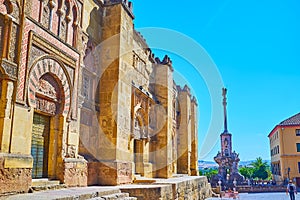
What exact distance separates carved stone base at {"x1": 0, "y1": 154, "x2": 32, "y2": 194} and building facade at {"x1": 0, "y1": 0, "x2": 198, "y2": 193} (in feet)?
0.05

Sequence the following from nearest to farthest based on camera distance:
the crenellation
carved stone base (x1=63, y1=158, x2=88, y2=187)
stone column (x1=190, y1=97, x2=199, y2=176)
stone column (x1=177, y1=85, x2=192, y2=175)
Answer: carved stone base (x1=63, y1=158, x2=88, y2=187) < the crenellation < stone column (x1=177, y1=85, x2=192, y2=175) < stone column (x1=190, y1=97, x2=199, y2=176)

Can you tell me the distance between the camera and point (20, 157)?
18.2 ft

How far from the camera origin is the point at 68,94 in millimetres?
7355

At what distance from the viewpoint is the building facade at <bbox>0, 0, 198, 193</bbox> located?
5.56 metres

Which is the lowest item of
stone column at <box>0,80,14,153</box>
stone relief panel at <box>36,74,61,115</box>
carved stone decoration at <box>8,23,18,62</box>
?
stone column at <box>0,80,14,153</box>

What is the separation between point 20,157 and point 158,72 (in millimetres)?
10141

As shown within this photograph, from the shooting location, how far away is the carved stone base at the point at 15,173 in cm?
517

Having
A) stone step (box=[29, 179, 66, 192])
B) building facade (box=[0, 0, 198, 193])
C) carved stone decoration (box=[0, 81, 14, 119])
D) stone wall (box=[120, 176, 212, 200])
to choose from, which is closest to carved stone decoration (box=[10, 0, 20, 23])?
building facade (box=[0, 0, 198, 193])

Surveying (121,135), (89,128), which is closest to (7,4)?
(89,128)

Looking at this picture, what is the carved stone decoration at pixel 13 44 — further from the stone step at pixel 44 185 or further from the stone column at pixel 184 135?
Answer: the stone column at pixel 184 135

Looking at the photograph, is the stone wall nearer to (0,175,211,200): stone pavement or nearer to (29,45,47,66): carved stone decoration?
(0,175,211,200): stone pavement

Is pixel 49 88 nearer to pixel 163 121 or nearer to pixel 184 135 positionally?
pixel 163 121

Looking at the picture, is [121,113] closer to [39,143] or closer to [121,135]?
[121,135]

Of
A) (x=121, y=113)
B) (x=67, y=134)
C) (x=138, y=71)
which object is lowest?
(x=67, y=134)
